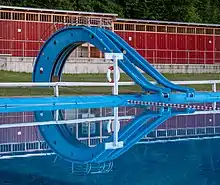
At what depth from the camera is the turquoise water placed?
7180 millimetres

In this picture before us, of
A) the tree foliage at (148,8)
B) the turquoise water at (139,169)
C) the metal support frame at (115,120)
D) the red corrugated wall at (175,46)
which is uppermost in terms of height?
the tree foliage at (148,8)

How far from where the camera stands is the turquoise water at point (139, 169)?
7.18 meters

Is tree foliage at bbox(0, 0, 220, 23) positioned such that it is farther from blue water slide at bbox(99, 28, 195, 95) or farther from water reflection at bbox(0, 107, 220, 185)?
water reflection at bbox(0, 107, 220, 185)

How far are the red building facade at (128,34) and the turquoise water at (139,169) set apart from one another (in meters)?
23.2

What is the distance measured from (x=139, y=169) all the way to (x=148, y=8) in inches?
1716

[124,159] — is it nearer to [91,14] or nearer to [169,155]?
[169,155]

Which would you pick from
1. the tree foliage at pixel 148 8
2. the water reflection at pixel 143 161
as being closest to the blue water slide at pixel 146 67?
the water reflection at pixel 143 161

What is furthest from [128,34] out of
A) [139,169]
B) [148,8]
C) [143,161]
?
[139,169]

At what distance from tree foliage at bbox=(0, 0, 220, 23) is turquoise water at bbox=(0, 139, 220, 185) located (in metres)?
36.7

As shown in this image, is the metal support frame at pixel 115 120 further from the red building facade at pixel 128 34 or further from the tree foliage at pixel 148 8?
the tree foliage at pixel 148 8

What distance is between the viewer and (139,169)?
795 centimetres

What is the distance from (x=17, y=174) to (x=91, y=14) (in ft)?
108

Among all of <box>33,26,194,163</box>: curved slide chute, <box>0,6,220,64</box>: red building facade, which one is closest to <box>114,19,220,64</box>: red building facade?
<box>0,6,220,64</box>: red building facade

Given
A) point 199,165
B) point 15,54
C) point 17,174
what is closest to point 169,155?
point 199,165
